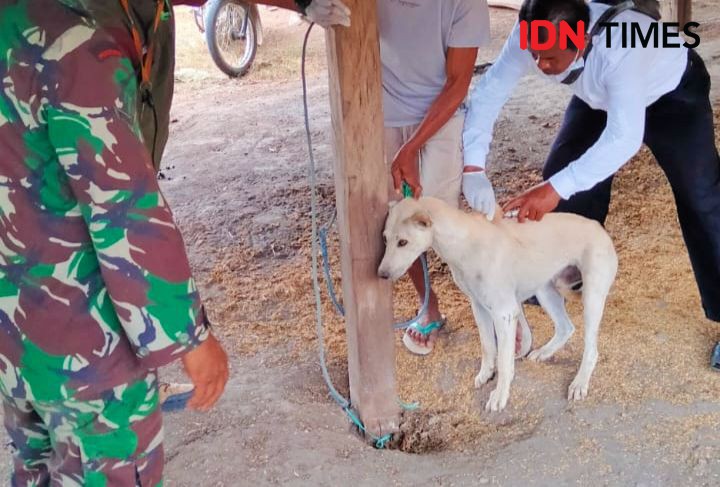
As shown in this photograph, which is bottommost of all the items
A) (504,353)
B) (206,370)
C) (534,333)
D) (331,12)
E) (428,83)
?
(534,333)

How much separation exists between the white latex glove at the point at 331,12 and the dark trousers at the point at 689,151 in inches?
58.4

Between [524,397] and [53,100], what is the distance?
235 centimetres

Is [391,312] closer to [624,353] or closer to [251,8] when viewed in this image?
[624,353]

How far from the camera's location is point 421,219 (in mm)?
2828

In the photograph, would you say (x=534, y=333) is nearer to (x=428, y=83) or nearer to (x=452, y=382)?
(x=452, y=382)

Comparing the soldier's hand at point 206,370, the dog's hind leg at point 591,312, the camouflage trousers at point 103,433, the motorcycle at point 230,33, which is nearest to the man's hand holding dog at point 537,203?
the dog's hind leg at point 591,312

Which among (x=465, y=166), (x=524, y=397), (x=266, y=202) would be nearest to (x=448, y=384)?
(x=524, y=397)

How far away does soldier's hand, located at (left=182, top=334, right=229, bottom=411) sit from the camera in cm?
179

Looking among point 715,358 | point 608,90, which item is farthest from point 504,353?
point 608,90

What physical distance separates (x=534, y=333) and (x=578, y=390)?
1.84 ft

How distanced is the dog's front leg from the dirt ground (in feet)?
0.18

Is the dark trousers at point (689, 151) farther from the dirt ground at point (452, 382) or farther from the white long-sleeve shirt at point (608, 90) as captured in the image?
the dirt ground at point (452, 382)

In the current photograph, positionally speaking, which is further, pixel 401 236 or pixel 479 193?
pixel 479 193

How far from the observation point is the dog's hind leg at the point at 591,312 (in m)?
3.18
